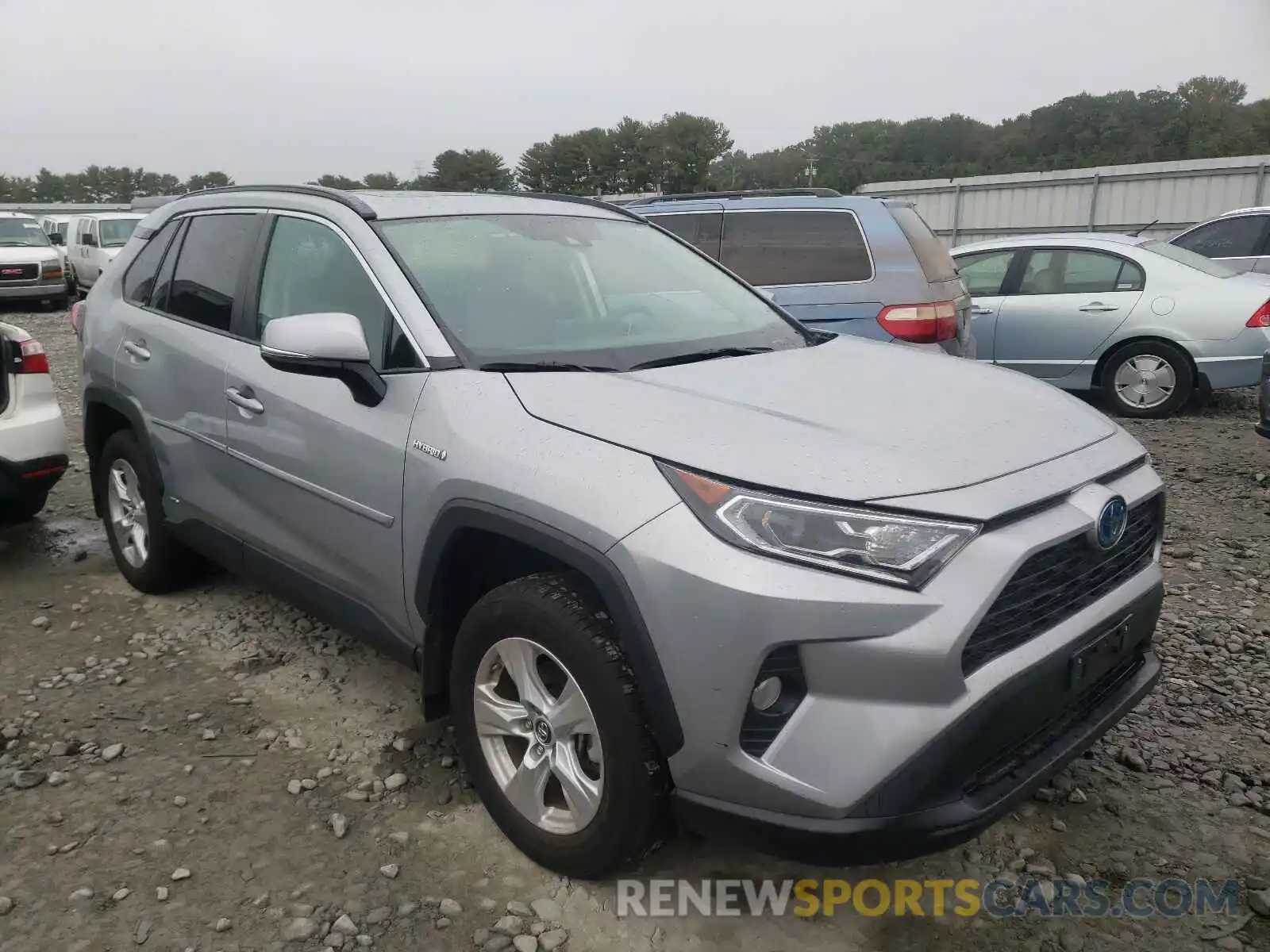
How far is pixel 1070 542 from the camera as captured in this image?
2180 mm

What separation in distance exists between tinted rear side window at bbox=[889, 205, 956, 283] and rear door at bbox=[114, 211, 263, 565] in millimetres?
3823

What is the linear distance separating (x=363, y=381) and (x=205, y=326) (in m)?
1.31

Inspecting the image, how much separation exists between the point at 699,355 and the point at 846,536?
1.09 meters

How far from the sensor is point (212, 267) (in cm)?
382

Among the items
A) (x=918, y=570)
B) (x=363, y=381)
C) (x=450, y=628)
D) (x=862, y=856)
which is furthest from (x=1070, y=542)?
(x=363, y=381)

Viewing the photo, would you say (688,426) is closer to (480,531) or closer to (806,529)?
(806,529)

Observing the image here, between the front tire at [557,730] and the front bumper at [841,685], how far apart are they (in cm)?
15

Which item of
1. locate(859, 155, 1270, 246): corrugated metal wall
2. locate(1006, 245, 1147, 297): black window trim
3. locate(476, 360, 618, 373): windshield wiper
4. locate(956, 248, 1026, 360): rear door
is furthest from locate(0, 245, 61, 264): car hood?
locate(476, 360, 618, 373): windshield wiper

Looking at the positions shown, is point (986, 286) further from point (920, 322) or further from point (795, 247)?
point (920, 322)

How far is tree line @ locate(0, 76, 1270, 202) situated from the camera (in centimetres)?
4484

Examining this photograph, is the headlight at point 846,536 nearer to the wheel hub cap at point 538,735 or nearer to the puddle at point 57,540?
the wheel hub cap at point 538,735

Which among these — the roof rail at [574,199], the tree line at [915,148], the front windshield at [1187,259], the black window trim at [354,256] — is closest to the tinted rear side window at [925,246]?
the roof rail at [574,199]

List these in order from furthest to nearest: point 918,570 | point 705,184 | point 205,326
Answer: point 705,184 < point 205,326 < point 918,570

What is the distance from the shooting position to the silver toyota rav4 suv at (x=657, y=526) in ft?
6.45
